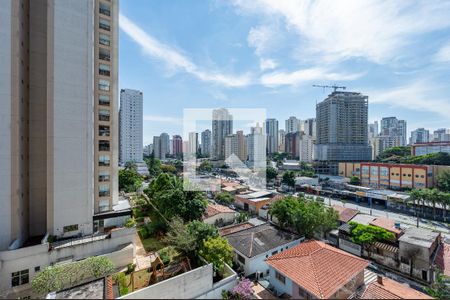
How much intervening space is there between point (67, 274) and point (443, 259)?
69.8 feet

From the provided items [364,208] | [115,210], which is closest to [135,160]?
[115,210]

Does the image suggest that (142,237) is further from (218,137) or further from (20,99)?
(218,137)

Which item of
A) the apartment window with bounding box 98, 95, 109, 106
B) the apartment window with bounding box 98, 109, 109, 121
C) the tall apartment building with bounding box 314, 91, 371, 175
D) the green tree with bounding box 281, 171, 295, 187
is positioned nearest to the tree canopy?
the apartment window with bounding box 98, 109, 109, 121

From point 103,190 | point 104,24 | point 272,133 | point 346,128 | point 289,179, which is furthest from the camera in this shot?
point 272,133

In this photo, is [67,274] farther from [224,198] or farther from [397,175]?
[397,175]

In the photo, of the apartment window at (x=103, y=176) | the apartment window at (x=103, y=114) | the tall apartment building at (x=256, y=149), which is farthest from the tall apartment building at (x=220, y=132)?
the apartment window at (x=103, y=176)

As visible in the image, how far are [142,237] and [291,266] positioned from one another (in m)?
11.0

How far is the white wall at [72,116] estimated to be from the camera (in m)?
11.8

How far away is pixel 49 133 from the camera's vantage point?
11.6 meters

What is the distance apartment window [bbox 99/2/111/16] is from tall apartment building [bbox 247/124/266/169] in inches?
1033

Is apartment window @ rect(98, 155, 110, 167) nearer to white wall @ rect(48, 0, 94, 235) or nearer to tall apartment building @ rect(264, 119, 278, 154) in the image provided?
white wall @ rect(48, 0, 94, 235)

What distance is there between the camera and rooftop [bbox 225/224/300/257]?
12.0m

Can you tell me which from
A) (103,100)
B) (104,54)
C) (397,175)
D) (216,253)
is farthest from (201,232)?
(397,175)

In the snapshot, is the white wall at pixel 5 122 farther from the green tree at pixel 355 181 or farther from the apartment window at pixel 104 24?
the green tree at pixel 355 181
